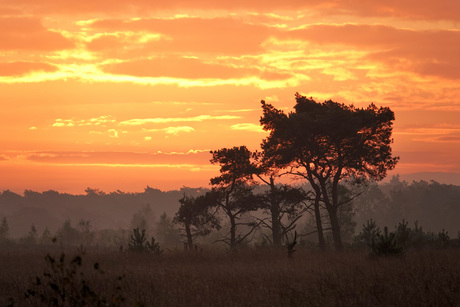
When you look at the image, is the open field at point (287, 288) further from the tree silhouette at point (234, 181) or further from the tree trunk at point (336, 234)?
the tree silhouette at point (234, 181)

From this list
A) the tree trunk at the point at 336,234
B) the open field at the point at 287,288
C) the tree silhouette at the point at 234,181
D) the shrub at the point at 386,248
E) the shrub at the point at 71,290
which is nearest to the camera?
the shrub at the point at 71,290

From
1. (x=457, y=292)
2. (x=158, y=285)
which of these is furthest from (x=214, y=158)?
(x=457, y=292)

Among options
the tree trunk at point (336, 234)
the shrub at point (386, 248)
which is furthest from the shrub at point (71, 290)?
the tree trunk at point (336, 234)

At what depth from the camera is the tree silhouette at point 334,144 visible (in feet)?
111

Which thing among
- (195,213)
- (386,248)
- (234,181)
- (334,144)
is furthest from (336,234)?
(386,248)

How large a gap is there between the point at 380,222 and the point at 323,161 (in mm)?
111056

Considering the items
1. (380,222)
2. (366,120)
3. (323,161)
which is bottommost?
(380,222)

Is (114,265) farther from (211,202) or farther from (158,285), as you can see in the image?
(211,202)

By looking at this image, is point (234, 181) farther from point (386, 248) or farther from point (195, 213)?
point (386, 248)

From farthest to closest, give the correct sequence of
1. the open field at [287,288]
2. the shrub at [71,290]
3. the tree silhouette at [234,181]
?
the tree silhouette at [234,181] → the open field at [287,288] → the shrub at [71,290]

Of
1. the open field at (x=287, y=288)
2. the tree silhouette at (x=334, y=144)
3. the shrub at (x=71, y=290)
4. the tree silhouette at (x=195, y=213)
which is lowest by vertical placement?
the open field at (x=287, y=288)

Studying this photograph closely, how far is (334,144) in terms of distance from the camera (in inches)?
1351

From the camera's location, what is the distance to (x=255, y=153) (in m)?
36.6

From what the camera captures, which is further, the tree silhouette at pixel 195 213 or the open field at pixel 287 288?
the tree silhouette at pixel 195 213
